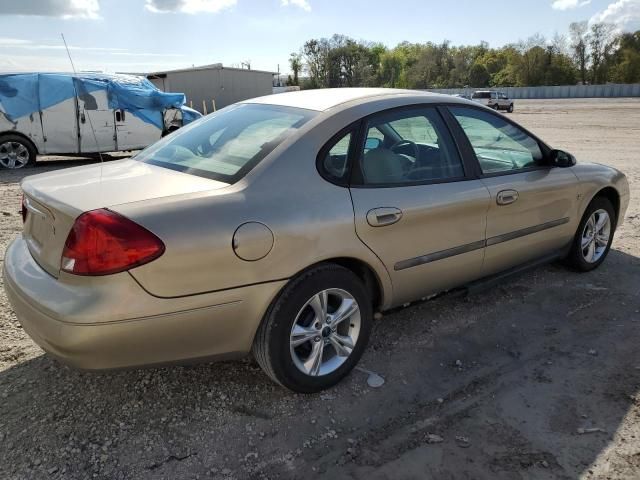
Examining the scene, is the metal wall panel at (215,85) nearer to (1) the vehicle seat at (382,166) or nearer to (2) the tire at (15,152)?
(2) the tire at (15,152)

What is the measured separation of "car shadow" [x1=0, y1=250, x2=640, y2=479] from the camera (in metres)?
2.43

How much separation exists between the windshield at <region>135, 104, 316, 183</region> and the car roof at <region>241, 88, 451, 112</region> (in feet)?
0.28

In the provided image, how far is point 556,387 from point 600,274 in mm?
2122

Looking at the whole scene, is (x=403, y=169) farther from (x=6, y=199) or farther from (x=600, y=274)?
(x=6, y=199)

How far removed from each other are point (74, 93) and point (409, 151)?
421 inches

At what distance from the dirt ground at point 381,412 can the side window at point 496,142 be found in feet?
3.72

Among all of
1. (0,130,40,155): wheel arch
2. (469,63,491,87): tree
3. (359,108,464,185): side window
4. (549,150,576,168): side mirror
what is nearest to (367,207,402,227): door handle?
(359,108,464,185): side window

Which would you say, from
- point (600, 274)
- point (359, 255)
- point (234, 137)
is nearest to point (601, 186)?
point (600, 274)

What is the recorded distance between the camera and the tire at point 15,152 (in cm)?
1135

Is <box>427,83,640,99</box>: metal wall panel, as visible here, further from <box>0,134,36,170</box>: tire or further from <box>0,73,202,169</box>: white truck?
<box>0,134,36,170</box>: tire

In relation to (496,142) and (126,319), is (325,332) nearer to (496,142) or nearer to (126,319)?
(126,319)

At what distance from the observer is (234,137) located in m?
3.13

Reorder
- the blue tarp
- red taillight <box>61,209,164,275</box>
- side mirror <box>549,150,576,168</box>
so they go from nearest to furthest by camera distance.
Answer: red taillight <box>61,209,164,275</box>, side mirror <box>549,150,576,168</box>, the blue tarp

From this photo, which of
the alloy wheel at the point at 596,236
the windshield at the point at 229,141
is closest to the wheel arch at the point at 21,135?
the windshield at the point at 229,141
